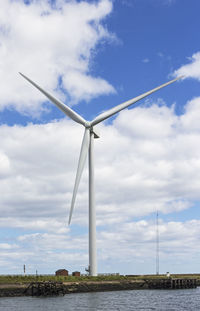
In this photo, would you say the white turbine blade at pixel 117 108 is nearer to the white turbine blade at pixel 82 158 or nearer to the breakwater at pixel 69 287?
the white turbine blade at pixel 82 158

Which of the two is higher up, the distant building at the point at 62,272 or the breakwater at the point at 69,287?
the distant building at the point at 62,272

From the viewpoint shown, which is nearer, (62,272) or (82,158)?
(82,158)

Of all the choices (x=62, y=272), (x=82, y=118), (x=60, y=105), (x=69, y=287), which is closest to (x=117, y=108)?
(x=82, y=118)

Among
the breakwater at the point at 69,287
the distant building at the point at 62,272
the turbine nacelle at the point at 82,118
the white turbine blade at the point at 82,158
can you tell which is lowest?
the breakwater at the point at 69,287

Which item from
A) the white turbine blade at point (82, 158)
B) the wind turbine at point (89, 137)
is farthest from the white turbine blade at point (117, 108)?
the white turbine blade at point (82, 158)

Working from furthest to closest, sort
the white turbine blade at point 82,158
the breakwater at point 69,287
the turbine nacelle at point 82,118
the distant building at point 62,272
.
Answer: the distant building at point 62,272 → the turbine nacelle at point 82,118 → the white turbine blade at point 82,158 → the breakwater at point 69,287

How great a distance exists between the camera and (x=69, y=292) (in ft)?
321

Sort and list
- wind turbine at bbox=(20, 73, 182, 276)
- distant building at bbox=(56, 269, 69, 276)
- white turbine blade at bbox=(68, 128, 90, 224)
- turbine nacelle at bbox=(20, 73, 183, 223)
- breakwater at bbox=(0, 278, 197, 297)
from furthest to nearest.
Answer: distant building at bbox=(56, 269, 69, 276) → wind turbine at bbox=(20, 73, 182, 276) → turbine nacelle at bbox=(20, 73, 183, 223) → white turbine blade at bbox=(68, 128, 90, 224) → breakwater at bbox=(0, 278, 197, 297)

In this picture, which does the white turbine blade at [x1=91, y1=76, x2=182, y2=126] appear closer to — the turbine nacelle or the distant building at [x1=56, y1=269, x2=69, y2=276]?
the turbine nacelle

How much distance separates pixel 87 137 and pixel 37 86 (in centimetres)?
1587

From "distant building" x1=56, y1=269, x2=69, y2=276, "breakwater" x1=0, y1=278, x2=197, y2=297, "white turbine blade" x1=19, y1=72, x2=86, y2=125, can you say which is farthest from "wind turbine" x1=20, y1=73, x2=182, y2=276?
"distant building" x1=56, y1=269, x2=69, y2=276

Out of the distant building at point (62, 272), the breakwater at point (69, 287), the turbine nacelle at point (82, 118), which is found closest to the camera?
the breakwater at point (69, 287)

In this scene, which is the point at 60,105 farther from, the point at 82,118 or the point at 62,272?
the point at 62,272

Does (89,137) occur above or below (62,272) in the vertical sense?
above
